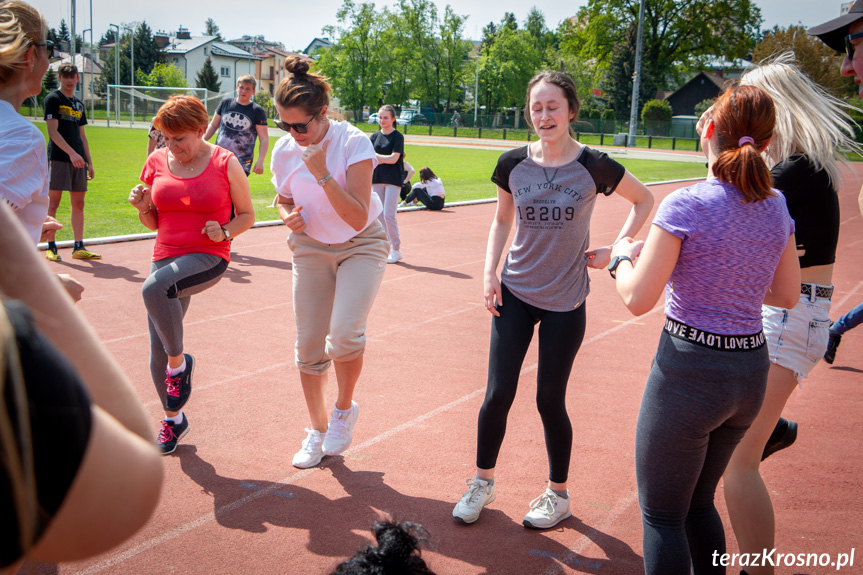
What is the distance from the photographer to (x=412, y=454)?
445cm

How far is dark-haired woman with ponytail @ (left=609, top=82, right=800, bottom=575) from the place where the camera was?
2463 mm

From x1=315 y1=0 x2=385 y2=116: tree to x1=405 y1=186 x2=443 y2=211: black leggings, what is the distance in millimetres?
65266

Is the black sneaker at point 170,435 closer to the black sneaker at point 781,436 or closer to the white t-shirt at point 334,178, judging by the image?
the white t-shirt at point 334,178

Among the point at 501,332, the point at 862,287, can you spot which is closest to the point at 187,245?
the point at 501,332

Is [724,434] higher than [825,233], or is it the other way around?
[825,233]

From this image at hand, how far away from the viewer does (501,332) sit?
3.66 m

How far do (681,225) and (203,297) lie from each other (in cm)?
644

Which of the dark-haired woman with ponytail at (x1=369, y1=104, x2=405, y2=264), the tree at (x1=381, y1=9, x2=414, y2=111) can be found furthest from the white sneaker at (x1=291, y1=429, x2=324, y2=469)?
the tree at (x1=381, y1=9, x2=414, y2=111)

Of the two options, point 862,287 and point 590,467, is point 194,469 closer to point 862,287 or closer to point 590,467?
point 590,467

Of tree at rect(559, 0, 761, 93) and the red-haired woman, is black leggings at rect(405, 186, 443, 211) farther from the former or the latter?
tree at rect(559, 0, 761, 93)

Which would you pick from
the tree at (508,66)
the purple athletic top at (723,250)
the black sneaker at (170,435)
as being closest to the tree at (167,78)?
the tree at (508,66)

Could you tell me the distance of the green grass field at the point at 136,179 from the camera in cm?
1253

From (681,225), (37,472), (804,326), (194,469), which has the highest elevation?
(681,225)

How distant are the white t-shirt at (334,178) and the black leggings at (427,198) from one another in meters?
11.7
